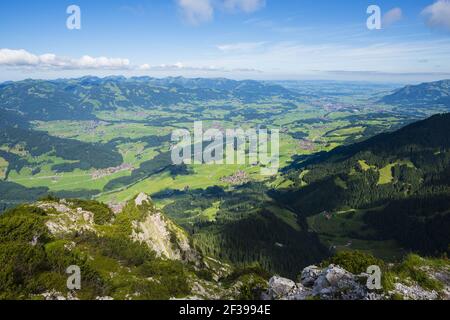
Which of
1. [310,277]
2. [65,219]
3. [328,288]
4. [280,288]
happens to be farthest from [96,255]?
[328,288]

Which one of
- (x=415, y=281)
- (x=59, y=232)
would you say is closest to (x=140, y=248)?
(x=59, y=232)

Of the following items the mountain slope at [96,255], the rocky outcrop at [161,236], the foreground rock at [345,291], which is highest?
the foreground rock at [345,291]

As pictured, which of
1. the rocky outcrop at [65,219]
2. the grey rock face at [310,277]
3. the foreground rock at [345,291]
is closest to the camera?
the foreground rock at [345,291]

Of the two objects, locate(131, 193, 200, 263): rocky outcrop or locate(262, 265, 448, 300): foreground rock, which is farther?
locate(131, 193, 200, 263): rocky outcrop

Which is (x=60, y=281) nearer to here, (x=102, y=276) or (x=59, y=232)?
(x=102, y=276)

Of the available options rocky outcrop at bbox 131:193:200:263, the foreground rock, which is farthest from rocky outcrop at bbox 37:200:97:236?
the foreground rock

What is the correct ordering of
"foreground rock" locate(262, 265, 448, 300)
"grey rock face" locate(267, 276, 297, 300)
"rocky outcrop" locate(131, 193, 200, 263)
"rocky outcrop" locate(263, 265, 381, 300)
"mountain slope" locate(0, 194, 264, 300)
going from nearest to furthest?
1. "foreground rock" locate(262, 265, 448, 300)
2. "rocky outcrop" locate(263, 265, 381, 300)
3. "grey rock face" locate(267, 276, 297, 300)
4. "mountain slope" locate(0, 194, 264, 300)
5. "rocky outcrop" locate(131, 193, 200, 263)

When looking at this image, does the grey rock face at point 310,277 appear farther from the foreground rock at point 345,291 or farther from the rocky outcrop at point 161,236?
the rocky outcrop at point 161,236

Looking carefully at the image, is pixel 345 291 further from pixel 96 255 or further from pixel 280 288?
pixel 96 255

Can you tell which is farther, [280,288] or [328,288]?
[280,288]

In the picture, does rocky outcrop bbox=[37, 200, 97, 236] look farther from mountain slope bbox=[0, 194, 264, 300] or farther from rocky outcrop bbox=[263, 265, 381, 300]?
rocky outcrop bbox=[263, 265, 381, 300]

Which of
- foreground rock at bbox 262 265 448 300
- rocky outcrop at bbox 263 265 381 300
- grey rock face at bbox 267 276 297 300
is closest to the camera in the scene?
foreground rock at bbox 262 265 448 300

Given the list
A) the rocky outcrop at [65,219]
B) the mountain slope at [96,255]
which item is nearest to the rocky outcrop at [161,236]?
the mountain slope at [96,255]
